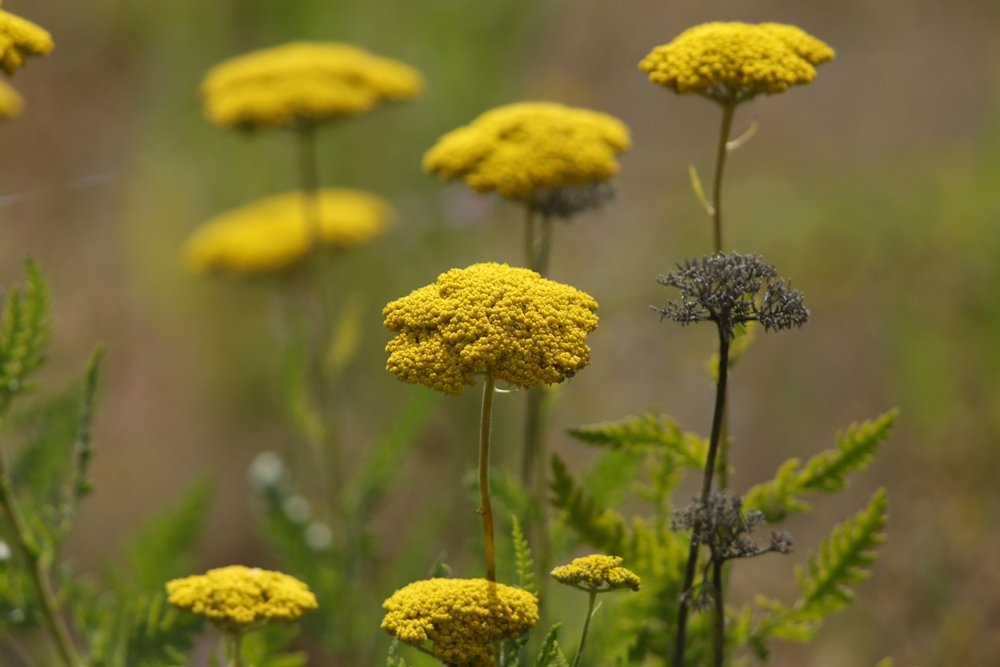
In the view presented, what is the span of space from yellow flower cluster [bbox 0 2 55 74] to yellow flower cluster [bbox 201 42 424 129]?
3.14ft

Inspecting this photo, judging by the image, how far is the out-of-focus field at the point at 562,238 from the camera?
395 cm

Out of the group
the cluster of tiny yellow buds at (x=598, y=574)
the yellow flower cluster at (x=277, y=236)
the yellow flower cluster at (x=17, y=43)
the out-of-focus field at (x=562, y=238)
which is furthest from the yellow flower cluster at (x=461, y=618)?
the yellow flower cluster at (x=277, y=236)

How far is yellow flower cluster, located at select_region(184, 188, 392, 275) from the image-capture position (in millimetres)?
3557

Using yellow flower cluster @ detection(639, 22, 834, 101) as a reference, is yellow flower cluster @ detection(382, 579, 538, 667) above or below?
below

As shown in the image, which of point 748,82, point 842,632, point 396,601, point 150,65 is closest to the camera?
point 396,601

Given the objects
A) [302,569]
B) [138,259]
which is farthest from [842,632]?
[138,259]

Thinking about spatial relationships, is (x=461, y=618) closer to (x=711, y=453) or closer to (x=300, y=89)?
(x=711, y=453)

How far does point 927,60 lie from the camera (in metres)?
7.02

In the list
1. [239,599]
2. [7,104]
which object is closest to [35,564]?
[239,599]

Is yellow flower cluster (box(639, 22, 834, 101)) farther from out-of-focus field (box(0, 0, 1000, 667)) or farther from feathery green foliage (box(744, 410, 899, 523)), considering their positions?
out-of-focus field (box(0, 0, 1000, 667))

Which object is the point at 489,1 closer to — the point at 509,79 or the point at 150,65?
the point at 509,79

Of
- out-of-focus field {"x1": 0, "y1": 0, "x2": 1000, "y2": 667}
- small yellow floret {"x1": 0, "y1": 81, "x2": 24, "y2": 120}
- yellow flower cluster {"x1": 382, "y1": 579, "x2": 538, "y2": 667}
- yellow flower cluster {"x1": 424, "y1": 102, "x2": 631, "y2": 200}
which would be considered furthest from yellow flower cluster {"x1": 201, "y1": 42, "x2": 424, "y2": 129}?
yellow flower cluster {"x1": 382, "y1": 579, "x2": 538, "y2": 667}

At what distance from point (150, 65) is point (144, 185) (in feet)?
3.75

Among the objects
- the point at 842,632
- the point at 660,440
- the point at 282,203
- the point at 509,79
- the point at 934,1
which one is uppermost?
the point at 934,1
